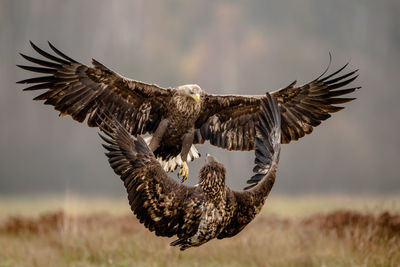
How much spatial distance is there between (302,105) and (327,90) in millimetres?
403

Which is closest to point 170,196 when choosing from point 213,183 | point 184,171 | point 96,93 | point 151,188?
Result: point 151,188

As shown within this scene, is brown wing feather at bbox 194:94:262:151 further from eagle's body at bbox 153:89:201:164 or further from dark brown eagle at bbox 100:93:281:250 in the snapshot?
dark brown eagle at bbox 100:93:281:250

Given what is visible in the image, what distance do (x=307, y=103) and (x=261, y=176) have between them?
1.83 metres

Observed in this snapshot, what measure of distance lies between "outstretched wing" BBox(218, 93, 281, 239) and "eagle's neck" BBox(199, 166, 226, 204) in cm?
18

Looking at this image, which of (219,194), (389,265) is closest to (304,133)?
(219,194)

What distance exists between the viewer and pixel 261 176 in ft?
17.0

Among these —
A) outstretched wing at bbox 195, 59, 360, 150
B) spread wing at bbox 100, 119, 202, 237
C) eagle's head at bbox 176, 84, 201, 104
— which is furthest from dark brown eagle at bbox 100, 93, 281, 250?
outstretched wing at bbox 195, 59, 360, 150

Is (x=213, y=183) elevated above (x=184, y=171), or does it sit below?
below

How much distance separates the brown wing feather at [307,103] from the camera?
6.46m

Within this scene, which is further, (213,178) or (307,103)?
(307,103)

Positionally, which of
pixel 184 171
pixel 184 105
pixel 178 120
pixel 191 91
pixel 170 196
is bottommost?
pixel 170 196

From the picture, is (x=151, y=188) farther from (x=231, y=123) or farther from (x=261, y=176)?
(x=231, y=123)

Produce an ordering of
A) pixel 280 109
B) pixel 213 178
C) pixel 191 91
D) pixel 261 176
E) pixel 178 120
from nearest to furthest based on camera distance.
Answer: pixel 213 178 < pixel 261 176 < pixel 191 91 < pixel 178 120 < pixel 280 109

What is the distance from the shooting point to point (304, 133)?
6.46m
